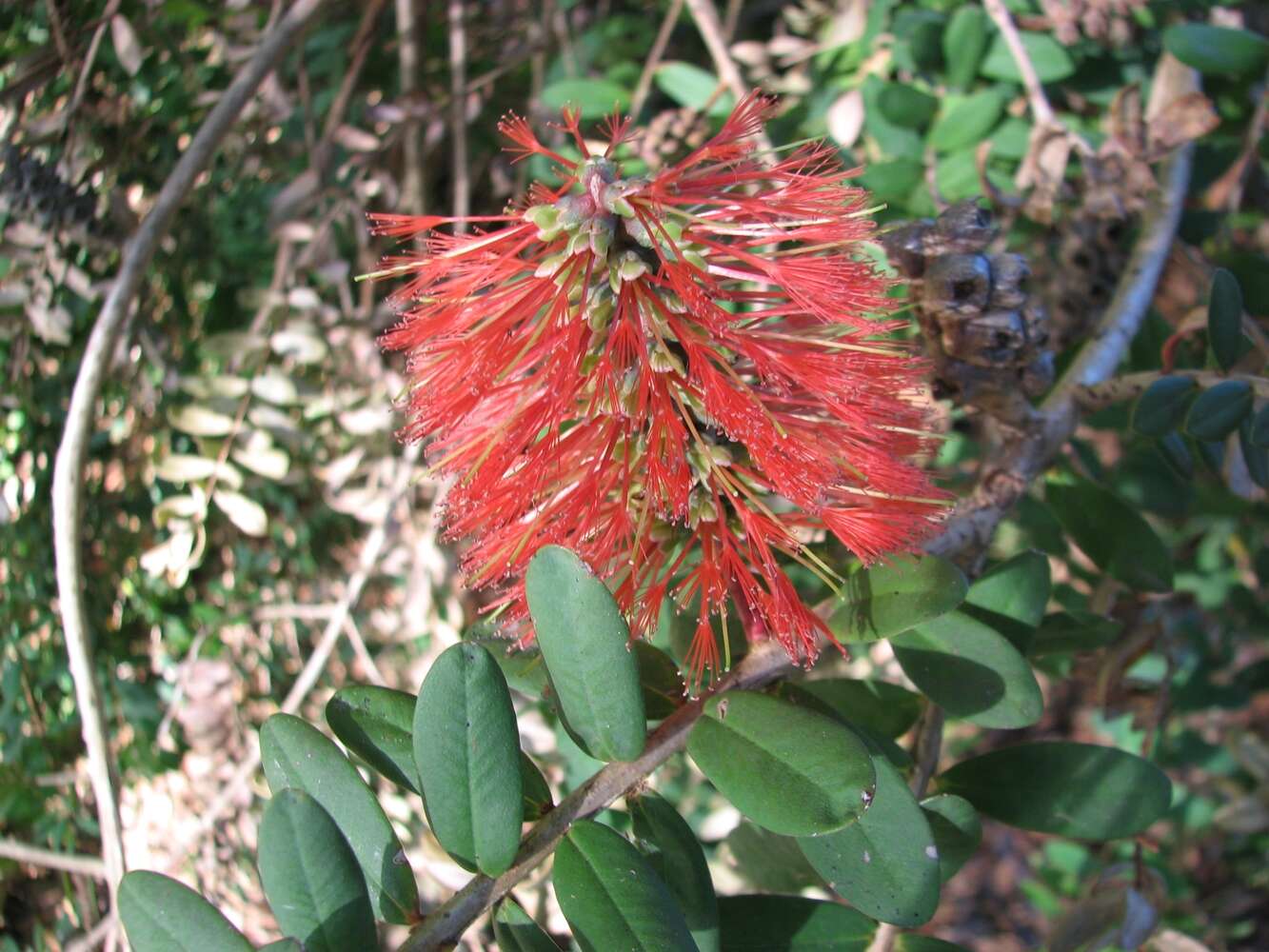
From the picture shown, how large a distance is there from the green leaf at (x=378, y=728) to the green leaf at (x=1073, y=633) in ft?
1.90

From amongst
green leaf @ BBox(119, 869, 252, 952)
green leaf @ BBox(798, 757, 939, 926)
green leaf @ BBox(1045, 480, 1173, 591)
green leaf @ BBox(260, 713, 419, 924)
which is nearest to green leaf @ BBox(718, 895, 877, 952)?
green leaf @ BBox(798, 757, 939, 926)

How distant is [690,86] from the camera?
4.64ft

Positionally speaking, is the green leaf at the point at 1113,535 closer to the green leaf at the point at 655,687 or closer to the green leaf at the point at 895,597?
the green leaf at the point at 895,597

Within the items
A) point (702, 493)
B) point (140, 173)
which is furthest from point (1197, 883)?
point (140, 173)

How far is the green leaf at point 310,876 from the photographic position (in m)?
0.58

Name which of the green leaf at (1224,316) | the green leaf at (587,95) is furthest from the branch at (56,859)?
the green leaf at (1224,316)

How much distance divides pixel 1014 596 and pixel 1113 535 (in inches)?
10.5

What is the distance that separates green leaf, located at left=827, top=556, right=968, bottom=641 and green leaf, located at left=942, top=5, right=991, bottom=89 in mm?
842

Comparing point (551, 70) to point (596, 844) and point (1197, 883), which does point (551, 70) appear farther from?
point (1197, 883)

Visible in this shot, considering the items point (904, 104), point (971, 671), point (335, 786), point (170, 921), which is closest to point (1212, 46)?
point (904, 104)

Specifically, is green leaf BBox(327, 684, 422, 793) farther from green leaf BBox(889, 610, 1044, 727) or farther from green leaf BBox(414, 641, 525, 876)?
green leaf BBox(889, 610, 1044, 727)

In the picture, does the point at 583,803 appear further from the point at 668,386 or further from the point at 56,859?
the point at 56,859

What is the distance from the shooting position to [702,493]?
2.59 ft

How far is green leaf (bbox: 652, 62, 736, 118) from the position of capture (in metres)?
1.39
